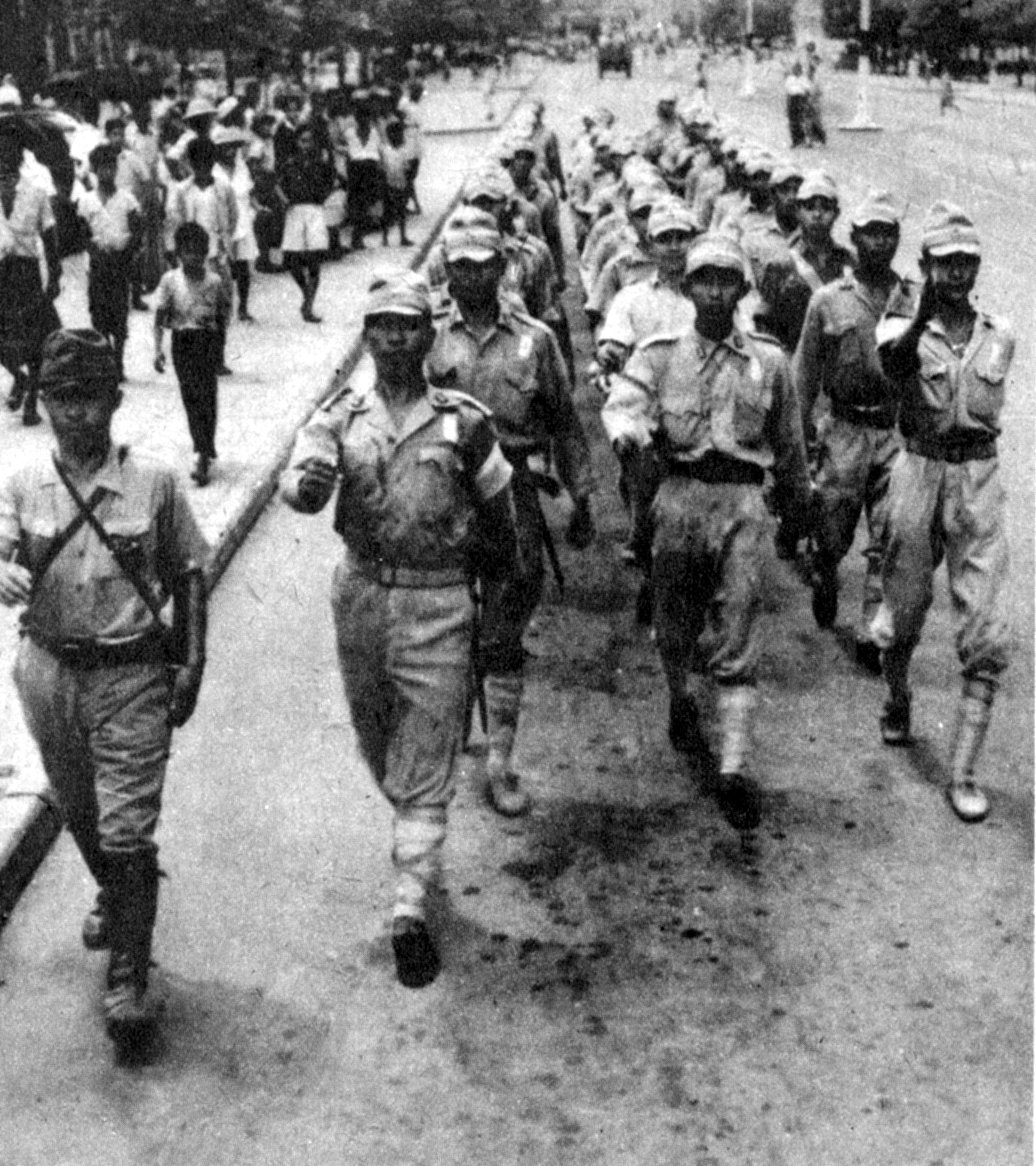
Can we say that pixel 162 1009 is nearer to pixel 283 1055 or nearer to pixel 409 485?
pixel 283 1055

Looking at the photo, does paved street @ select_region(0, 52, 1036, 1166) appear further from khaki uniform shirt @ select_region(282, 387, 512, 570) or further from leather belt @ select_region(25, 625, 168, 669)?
khaki uniform shirt @ select_region(282, 387, 512, 570)

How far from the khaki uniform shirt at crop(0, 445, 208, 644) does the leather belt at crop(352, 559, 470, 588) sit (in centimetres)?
76

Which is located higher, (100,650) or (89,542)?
(89,542)

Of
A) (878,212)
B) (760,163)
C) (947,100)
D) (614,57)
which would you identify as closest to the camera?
(878,212)

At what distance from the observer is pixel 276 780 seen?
7.84 m

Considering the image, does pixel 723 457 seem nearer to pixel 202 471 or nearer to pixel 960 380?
pixel 960 380

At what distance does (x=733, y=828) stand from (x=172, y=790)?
2.25 metres

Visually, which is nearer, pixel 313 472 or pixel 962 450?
pixel 313 472

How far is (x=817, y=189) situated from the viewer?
10.4 meters

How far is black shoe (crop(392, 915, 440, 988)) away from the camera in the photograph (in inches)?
237

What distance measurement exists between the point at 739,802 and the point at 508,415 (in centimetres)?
175

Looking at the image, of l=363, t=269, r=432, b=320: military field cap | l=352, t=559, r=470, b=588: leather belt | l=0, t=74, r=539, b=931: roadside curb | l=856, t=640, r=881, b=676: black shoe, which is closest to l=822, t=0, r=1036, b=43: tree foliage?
l=0, t=74, r=539, b=931: roadside curb

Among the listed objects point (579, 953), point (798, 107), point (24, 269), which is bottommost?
point (798, 107)

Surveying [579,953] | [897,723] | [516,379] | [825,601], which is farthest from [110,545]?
[825,601]
